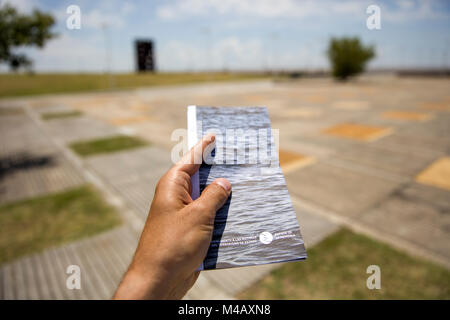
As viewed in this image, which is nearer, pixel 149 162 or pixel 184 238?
pixel 184 238

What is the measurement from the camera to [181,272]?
1.21 metres

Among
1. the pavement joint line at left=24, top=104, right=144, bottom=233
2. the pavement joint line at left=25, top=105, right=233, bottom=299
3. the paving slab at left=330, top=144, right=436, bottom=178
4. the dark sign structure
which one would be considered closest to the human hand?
the dark sign structure

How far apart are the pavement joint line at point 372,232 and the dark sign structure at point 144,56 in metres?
3.71

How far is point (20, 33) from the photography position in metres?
6.99

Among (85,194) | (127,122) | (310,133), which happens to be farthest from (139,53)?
(127,122)

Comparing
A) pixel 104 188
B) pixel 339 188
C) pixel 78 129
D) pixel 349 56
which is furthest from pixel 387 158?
pixel 349 56

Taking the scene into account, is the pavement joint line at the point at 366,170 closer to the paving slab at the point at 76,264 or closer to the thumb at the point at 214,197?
the paving slab at the point at 76,264

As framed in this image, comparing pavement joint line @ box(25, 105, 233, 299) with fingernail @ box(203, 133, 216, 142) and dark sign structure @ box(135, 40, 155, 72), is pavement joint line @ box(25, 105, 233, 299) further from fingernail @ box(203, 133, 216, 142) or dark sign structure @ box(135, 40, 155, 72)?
dark sign structure @ box(135, 40, 155, 72)

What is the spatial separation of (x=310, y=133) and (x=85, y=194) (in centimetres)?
817

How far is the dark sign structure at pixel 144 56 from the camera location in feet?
7.69

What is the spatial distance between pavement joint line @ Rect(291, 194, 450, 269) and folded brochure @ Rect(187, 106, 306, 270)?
324 centimetres

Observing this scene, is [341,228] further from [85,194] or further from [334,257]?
[85,194]

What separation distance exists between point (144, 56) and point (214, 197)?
1751 millimetres

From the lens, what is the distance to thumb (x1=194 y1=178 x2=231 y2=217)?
1.29m
